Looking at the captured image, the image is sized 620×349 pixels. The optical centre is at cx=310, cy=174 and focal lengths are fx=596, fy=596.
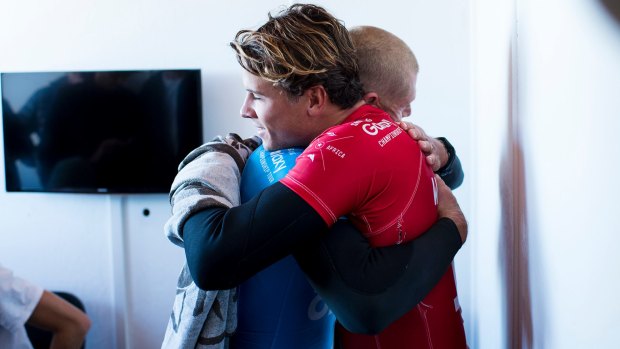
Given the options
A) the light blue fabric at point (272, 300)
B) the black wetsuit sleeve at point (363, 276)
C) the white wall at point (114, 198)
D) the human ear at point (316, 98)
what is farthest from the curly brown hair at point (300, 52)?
the white wall at point (114, 198)

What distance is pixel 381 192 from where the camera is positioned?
39.3 inches

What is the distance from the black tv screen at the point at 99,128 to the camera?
307 centimetres

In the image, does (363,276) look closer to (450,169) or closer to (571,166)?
(571,166)

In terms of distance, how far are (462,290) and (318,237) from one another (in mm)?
1803

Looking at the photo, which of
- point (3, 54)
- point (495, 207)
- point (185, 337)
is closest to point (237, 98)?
point (3, 54)

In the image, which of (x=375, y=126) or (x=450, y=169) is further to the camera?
(x=450, y=169)

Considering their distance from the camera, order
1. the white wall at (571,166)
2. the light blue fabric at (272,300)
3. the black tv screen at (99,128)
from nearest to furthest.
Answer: the white wall at (571,166)
the light blue fabric at (272,300)
the black tv screen at (99,128)

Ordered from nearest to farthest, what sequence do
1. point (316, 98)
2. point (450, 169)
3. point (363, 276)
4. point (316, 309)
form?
1. point (363, 276)
2. point (316, 98)
3. point (316, 309)
4. point (450, 169)

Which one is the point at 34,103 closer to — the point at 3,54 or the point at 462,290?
the point at 3,54

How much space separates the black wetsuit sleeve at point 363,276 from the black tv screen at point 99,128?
2.18 m

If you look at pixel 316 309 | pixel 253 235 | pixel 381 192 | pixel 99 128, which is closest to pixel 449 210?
pixel 381 192

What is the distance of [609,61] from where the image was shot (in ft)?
2.10

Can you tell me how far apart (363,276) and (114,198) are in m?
2.58

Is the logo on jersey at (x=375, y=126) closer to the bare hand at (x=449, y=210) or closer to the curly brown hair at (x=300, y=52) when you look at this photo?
the curly brown hair at (x=300, y=52)
